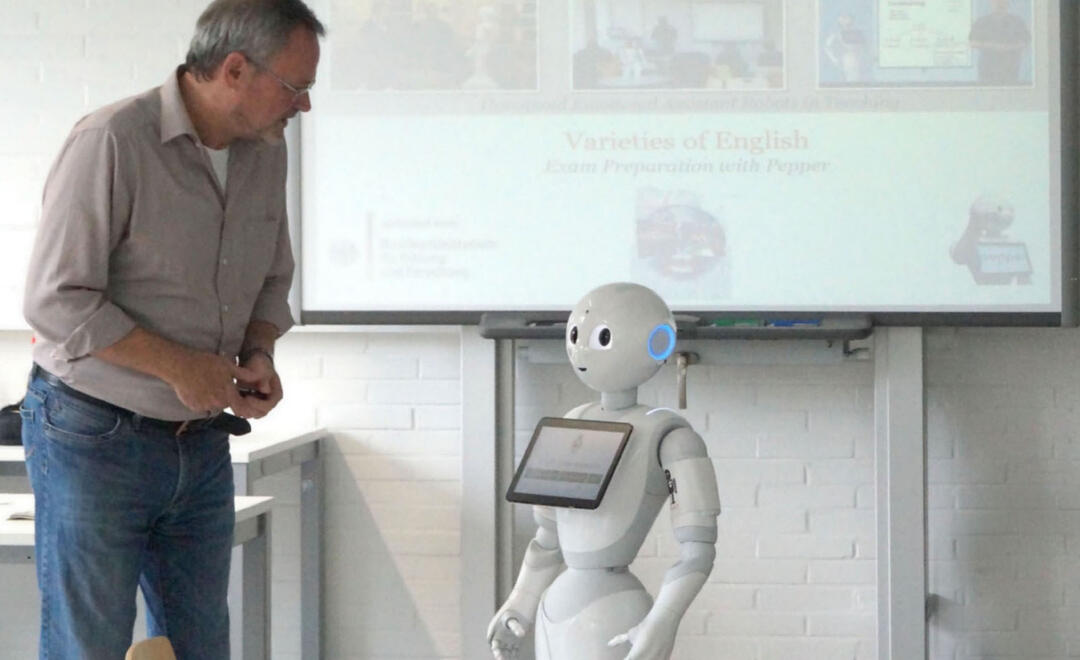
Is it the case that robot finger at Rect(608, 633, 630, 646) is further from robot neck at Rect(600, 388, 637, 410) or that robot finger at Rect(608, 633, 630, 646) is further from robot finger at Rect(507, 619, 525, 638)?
robot neck at Rect(600, 388, 637, 410)

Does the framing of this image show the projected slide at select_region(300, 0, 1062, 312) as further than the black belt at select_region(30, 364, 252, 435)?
Yes

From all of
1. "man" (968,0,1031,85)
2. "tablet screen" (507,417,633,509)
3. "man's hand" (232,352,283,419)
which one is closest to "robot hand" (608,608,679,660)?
"tablet screen" (507,417,633,509)

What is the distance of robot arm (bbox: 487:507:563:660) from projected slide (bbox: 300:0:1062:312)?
132 cm

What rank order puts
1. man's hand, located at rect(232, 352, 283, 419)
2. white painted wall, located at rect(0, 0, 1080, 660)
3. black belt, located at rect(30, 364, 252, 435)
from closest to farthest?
black belt, located at rect(30, 364, 252, 435)
man's hand, located at rect(232, 352, 283, 419)
white painted wall, located at rect(0, 0, 1080, 660)

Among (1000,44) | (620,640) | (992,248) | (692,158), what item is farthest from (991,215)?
(620,640)

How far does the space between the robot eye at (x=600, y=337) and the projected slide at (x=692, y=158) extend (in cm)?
134

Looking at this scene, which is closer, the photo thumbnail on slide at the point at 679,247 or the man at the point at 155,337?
the man at the point at 155,337

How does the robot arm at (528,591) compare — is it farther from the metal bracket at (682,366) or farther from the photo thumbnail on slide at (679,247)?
the photo thumbnail on slide at (679,247)

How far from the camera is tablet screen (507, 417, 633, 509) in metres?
1.79

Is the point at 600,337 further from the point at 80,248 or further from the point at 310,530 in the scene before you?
the point at 310,530

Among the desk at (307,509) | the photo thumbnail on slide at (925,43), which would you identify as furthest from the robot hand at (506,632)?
the photo thumbnail on slide at (925,43)

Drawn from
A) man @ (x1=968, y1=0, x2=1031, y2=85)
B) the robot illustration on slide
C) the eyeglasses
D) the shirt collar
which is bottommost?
the robot illustration on slide

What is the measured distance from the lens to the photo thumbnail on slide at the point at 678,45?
3.25 meters

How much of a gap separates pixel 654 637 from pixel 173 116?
3.31 feet
